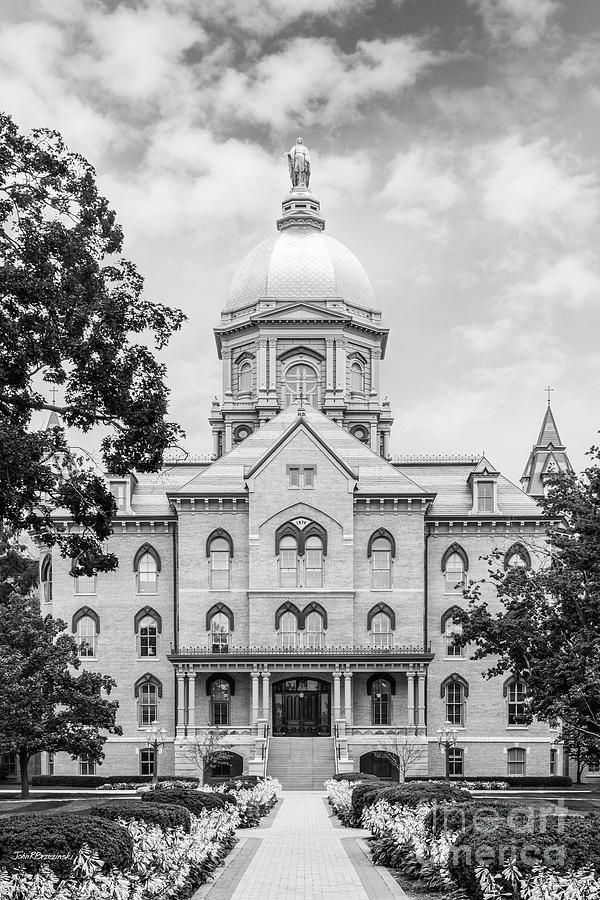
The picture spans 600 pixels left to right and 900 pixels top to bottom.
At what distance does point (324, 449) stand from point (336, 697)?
13.0 metres

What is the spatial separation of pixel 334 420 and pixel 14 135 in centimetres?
4960

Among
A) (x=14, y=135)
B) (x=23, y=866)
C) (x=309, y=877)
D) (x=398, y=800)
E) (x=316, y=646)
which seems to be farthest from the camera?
(x=316, y=646)

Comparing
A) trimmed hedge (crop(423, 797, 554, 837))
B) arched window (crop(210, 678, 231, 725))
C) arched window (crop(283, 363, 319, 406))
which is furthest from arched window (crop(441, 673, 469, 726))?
trimmed hedge (crop(423, 797, 554, 837))

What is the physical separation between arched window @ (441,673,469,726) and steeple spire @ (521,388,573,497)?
665 inches

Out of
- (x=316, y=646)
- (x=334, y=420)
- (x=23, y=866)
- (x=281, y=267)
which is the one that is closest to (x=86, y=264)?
(x=23, y=866)

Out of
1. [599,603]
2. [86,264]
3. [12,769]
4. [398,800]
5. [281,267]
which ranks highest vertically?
[281,267]

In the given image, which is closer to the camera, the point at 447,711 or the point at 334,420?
the point at 447,711

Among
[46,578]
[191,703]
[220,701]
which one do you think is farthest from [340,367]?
[191,703]

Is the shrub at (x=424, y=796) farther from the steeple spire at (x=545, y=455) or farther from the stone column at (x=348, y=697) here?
the steeple spire at (x=545, y=455)

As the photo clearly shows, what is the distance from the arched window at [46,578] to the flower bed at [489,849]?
138 feet

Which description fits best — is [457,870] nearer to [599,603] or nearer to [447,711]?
[599,603]

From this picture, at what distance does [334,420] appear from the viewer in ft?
243

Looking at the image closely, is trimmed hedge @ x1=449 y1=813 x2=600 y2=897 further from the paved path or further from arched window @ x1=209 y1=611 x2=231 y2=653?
arched window @ x1=209 y1=611 x2=231 y2=653

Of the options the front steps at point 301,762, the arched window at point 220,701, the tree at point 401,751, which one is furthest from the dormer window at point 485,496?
the arched window at point 220,701
